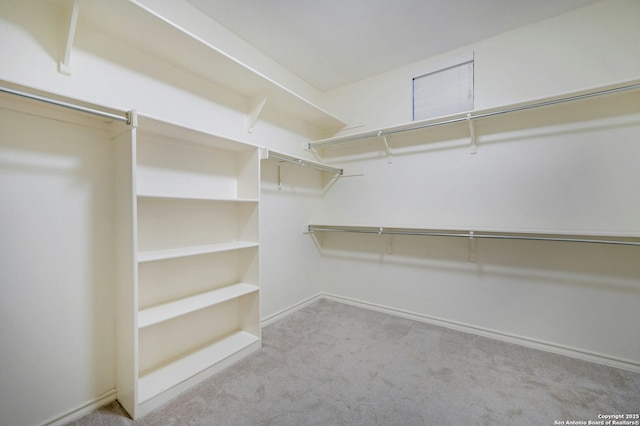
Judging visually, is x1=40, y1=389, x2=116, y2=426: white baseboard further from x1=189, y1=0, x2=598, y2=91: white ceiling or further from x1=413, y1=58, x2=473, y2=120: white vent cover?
x1=413, y1=58, x2=473, y2=120: white vent cover

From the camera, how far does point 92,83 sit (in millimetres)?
1488

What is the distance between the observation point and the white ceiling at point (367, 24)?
1938mm

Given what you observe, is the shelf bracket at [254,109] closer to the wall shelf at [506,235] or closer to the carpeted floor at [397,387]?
the wall shelf at [506,235]

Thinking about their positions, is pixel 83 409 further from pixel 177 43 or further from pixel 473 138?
pixel 473 138

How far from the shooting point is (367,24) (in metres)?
2.13

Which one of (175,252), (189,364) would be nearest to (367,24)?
(175,252)

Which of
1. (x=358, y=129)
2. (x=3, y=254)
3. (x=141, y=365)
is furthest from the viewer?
(x=358, y=129)

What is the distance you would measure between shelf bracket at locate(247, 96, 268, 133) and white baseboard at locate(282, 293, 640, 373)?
1912mm

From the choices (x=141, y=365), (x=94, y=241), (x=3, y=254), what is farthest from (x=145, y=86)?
(x=141, y=365)

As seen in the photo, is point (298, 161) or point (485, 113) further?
point (298, 161)

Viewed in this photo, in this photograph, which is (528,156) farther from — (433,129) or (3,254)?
(3,254)

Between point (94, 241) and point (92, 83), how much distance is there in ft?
3.01

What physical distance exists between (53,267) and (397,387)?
2137mm

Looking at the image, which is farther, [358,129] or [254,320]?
[358,129]
